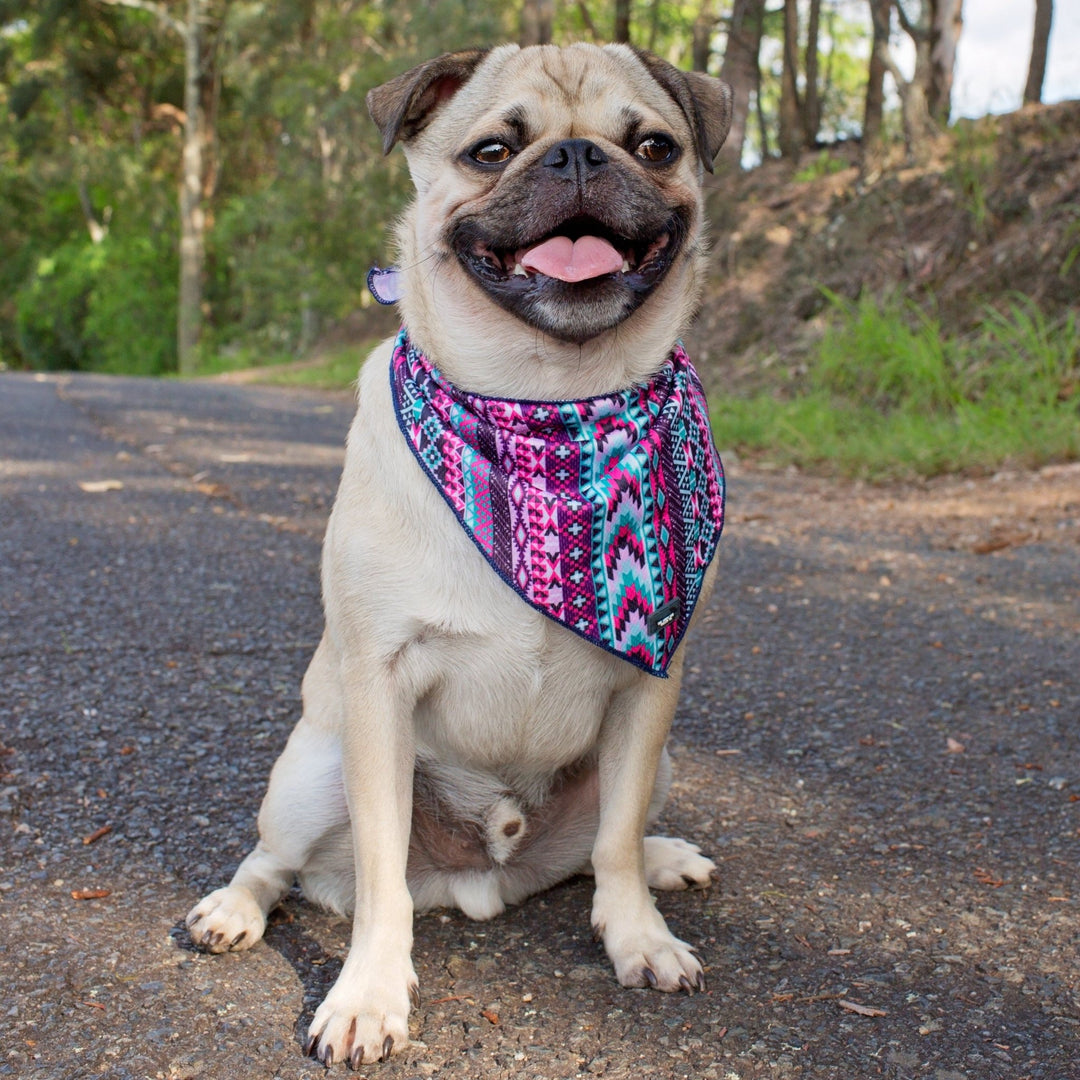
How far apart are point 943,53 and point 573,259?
11690 millimetres

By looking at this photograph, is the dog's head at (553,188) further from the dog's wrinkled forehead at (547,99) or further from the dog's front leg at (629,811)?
the dog's front leg at (629,811)

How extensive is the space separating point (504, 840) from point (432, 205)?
1446 millimetres

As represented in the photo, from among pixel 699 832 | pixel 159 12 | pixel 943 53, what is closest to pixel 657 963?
pixel 699 832

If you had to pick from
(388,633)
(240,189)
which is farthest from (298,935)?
(240,189)

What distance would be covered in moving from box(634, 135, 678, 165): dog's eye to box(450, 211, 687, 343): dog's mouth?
248 mm

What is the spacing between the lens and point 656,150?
267 centimetres

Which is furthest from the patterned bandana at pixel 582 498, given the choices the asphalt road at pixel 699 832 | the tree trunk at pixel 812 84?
the tree trunk at pixel 812 84

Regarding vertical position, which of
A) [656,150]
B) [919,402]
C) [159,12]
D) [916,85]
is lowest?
[919,402]

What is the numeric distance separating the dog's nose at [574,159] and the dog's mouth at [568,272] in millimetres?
100

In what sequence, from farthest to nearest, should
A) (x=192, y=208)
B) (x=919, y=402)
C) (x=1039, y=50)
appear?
(x=192, y=208) → (x=1039, y=50) → (x=919, y=402)

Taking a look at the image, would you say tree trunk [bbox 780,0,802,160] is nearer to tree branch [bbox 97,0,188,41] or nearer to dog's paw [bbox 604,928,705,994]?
dog's paw [bbox 604,928,705,994]

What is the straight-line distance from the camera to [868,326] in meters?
9.12

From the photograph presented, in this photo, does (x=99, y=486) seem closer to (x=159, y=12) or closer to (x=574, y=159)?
(x=574, y=159)

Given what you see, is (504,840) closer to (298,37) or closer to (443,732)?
(443,732)
